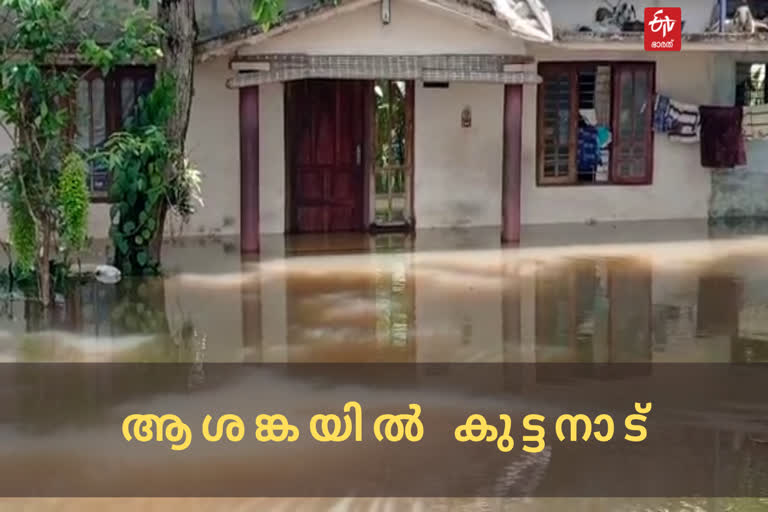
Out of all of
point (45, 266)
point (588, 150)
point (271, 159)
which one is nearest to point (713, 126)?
point (588, 150)

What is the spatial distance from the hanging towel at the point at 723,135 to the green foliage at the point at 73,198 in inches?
359

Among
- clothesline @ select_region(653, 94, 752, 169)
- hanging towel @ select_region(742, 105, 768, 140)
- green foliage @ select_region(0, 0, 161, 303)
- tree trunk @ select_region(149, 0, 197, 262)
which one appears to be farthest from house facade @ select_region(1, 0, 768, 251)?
green foliage @ select_region(0, 0, 161, 303)

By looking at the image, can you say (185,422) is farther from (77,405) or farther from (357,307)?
(357,307)

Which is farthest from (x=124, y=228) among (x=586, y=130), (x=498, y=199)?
(x=586, y=130)

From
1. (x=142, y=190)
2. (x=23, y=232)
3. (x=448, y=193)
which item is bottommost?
(x=23, y=232)

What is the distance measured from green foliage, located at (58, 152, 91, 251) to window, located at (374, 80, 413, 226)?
5.73m

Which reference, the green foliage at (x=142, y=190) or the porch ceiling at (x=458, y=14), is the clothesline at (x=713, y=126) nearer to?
the porch ceiling at (x=458, y=14)

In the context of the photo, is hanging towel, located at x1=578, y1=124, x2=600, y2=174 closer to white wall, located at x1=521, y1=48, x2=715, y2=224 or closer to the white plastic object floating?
white wall, located at x1=521, y1=48, x2=715, y2=224

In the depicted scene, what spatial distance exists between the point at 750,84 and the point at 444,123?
4.56m

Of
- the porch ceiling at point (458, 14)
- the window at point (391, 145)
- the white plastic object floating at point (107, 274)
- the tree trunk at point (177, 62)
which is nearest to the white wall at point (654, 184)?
the window at point (391, 145)

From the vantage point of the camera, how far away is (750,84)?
15555 mm

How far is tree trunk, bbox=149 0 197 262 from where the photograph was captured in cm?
1092

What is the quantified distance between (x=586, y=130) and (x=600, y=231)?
1.59 metres

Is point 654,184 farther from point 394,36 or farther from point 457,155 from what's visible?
point 394,36
